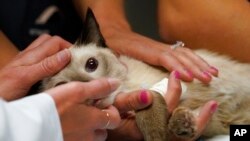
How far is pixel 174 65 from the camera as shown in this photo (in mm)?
1181

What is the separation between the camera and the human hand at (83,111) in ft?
2.67

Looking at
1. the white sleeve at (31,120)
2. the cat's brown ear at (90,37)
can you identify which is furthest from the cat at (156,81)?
the white sleeve at (31,120)

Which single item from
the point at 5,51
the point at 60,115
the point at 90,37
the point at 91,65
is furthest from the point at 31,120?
the point at 5,51

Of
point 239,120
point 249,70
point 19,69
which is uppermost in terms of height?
point 19,69

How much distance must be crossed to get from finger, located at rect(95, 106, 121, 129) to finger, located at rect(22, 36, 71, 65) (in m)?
0.28

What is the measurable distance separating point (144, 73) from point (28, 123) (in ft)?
1.80

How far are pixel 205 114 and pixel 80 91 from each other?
0.35 metres

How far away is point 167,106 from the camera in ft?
3.44

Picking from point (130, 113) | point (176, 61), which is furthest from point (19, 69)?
point (176, 61)

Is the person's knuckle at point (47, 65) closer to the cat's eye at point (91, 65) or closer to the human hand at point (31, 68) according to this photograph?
the human hand at point (31, 68)

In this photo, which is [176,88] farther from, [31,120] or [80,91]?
[31,120]

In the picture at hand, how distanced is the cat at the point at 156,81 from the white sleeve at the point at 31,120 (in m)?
0.27

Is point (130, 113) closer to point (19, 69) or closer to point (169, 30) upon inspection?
point (19, 69)

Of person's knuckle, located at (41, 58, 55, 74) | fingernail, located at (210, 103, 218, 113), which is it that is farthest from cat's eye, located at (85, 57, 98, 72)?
fingernail, located at (210, 103, 218, 113)
